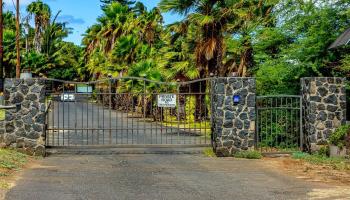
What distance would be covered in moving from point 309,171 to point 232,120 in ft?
11.2

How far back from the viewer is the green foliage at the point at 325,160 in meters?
13.5

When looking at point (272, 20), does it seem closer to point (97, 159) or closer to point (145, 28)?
point (97, 159)

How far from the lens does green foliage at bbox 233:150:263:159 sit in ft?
50.8

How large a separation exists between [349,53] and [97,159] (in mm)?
8942

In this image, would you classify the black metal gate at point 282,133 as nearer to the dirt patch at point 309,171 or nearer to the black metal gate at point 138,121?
the black metal gate at point 138,121

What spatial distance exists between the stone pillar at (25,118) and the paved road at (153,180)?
2.41ft

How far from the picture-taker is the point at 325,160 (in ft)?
47.1

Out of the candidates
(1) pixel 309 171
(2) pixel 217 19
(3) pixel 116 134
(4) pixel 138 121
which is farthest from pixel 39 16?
(1) pixel 309 171

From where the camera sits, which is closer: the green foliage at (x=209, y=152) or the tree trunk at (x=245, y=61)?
the green foliage at (x=209, y=152)

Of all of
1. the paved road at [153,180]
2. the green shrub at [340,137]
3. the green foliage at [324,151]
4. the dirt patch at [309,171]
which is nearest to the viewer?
the paved road at [153,180]

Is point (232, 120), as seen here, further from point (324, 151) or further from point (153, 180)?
point (153, 180)

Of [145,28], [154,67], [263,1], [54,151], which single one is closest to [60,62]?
[145,28]

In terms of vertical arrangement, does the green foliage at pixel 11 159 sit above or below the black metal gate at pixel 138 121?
below

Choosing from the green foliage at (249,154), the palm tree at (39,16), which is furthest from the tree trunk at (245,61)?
the palm tree at (39,16)
